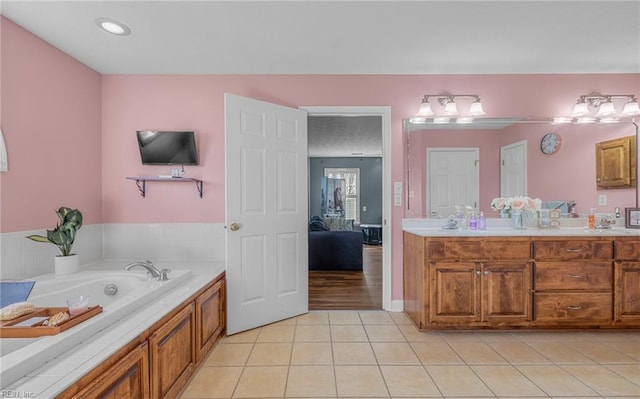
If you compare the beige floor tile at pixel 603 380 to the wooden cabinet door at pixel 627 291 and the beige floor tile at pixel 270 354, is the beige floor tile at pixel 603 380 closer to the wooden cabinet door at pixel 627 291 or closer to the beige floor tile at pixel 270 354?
the wooden cabinet door at pixel 627 291

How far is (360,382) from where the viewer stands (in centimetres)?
186

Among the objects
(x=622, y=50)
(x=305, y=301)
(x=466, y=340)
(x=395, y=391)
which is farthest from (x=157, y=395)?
(x=622, y=50)

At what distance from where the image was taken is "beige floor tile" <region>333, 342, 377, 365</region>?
2096 millimetres

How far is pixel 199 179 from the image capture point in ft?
9.70

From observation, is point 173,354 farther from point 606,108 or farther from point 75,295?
point 606,108

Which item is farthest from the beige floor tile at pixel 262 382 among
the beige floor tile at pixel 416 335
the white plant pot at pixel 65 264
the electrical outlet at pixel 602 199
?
the electrical outlet at pixel 602 199

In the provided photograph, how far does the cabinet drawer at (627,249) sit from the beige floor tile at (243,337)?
3.01m

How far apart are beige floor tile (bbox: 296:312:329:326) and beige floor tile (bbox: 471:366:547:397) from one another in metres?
1.27

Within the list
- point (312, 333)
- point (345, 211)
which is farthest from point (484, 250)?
point (345, 211)

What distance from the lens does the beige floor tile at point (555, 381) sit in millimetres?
1755

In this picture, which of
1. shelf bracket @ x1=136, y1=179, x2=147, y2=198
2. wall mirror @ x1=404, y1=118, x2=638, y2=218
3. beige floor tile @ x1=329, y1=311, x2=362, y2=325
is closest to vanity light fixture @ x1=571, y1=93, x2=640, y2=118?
wall mirror @ x1=404, y1=118, x2=638, y2=218

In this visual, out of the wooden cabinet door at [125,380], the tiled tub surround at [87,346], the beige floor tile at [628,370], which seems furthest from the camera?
the beige floor tile at [628,370]

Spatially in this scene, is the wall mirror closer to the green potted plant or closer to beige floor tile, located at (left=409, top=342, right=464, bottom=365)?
beige floor tile, located at (left=409, top=342, right=464, bottom=365)

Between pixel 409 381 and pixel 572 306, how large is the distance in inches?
62.7
